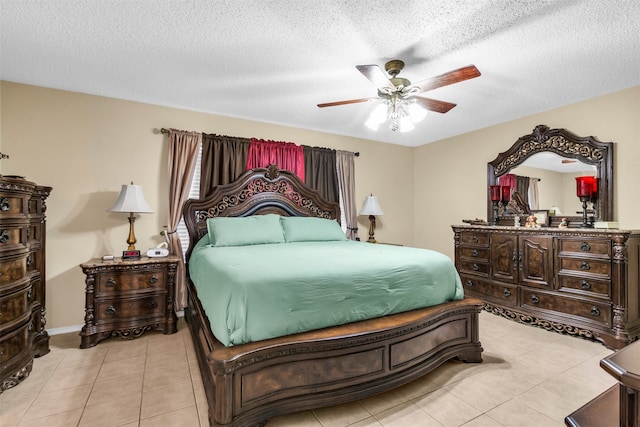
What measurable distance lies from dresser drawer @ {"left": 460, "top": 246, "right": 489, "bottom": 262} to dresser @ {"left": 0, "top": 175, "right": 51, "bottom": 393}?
4664 millimetres

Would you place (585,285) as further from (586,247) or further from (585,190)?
(585,190)

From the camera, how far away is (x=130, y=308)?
2990mm

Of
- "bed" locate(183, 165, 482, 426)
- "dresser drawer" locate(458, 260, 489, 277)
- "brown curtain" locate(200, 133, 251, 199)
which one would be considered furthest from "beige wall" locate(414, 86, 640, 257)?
→ "brown curtain" locate(200, 133, 251, 199)

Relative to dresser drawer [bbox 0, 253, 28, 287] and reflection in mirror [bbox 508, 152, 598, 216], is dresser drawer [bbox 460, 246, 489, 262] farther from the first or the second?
dresser drawer [bbox 0, 253, 28, 287]

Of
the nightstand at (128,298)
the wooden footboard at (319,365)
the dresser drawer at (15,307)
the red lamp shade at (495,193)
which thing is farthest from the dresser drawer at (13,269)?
Result: the red lamp shade at (495,193)

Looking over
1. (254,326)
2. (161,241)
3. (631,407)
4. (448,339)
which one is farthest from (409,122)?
(161,241)

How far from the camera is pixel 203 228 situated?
12.2ft

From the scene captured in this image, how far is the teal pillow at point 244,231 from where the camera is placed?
3354 millimetres

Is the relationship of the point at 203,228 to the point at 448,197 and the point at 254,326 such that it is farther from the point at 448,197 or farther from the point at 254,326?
the point at 448,197

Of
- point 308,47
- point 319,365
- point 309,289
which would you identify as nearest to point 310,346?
point 319,365

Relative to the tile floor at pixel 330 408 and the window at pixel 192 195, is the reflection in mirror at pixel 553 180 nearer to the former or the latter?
the tile floor at pixel 330 408

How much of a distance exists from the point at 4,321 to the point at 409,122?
3.43 metres

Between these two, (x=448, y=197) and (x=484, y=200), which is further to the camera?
(x=448, y=197)

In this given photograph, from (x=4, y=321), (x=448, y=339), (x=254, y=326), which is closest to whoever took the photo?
(x=254, y=326)
